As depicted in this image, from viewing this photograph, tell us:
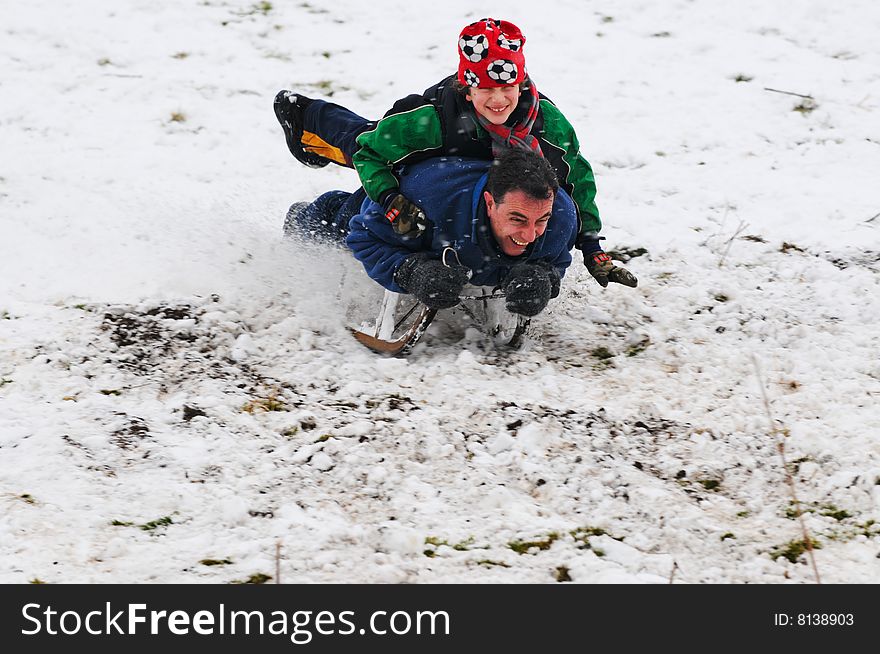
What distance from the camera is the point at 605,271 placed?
3.84m

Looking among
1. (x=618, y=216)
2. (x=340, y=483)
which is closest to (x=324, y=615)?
(x=340, y=483)

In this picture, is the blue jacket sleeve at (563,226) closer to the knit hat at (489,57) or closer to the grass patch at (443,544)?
the knit hat at (489,57)

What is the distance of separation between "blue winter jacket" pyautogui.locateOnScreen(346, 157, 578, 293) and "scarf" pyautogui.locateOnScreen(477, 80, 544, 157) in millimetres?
103

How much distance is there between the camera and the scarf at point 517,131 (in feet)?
12.3

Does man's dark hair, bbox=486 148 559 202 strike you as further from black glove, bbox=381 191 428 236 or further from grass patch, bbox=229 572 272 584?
grass patch, bbox=229 572 272 584

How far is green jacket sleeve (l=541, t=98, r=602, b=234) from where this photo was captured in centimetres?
397

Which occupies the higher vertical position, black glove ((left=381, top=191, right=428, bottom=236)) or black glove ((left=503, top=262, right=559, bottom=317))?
black glove ((left=381, top=191, right=428, bottom=236))

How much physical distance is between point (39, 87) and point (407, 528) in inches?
188

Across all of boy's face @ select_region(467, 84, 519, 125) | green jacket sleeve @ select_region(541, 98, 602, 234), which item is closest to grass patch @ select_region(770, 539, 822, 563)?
green jacket sleeve @ select_region(541, 98, 602, 234)

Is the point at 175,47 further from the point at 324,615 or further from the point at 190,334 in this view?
the point at 324,615

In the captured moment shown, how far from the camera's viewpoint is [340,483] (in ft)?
9.77

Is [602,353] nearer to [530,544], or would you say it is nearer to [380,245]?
[380,245]

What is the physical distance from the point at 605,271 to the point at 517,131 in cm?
66

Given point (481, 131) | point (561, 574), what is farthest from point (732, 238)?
point (561, 574)
